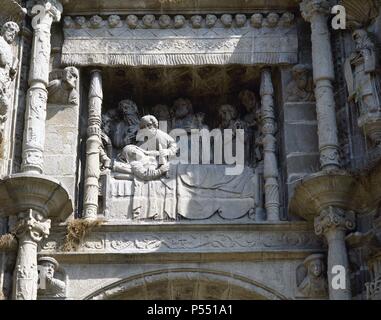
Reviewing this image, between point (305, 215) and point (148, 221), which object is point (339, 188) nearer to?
point (305, 215)

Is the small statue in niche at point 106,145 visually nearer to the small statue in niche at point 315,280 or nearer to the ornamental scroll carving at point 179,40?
the ornamental scroll carving at point 179,40

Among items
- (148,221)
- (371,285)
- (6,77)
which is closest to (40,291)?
(148,221)

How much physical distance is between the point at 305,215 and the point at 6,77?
3.30m

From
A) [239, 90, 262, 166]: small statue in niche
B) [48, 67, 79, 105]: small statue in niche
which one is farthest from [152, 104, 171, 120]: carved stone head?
[48, 67, 79, 105]: small statue in niche

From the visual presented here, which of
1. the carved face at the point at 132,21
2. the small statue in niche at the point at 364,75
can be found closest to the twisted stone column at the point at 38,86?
the carved face at the point at 132,21

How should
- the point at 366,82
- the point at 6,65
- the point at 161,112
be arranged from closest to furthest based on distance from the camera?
the point at 366,82 < the point at 6,65 < the point at 161,112

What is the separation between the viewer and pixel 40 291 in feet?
43.2

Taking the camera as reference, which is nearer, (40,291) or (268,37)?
(40,291)

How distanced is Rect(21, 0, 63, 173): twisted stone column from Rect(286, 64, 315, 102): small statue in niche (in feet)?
8.39

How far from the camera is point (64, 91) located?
14.5 metres

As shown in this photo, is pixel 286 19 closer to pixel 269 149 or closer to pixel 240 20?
pixel 240 20

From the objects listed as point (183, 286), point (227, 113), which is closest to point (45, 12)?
point (227, 113)

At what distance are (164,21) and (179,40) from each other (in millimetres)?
297

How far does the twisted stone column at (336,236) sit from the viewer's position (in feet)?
42.2
